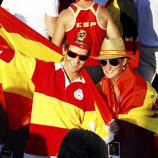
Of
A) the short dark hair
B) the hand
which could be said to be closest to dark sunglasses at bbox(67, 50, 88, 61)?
the hand

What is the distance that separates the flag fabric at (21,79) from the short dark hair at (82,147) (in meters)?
1.88

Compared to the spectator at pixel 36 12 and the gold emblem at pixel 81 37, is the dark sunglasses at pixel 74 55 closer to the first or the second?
the gold emblem at pixel 81 37

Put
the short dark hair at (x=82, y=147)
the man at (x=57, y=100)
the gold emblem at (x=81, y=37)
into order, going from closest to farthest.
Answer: the short dark hair at (x=82, y=147) < the man at (x=57, y=100) < the gold emblem at (x=81, y=37)

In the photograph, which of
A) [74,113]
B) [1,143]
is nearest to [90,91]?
[74,113]

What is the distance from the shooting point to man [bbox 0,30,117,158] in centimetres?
508

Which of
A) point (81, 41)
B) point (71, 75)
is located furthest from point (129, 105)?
point (81, 41)

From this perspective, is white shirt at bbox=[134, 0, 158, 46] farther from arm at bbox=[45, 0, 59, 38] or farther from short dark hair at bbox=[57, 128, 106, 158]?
short dark hair at bbox=[57, 128, 106, 158]

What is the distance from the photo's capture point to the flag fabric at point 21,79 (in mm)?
5211

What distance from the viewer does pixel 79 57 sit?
5.25m

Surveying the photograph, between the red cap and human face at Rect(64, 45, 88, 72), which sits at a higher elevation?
the red cap

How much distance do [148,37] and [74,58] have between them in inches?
80.9

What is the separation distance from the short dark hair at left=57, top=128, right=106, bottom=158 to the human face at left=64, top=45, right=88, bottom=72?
1984 mm

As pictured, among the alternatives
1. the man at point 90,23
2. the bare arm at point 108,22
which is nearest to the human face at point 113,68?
the man at point 90,23

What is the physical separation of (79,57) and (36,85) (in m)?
0.47
